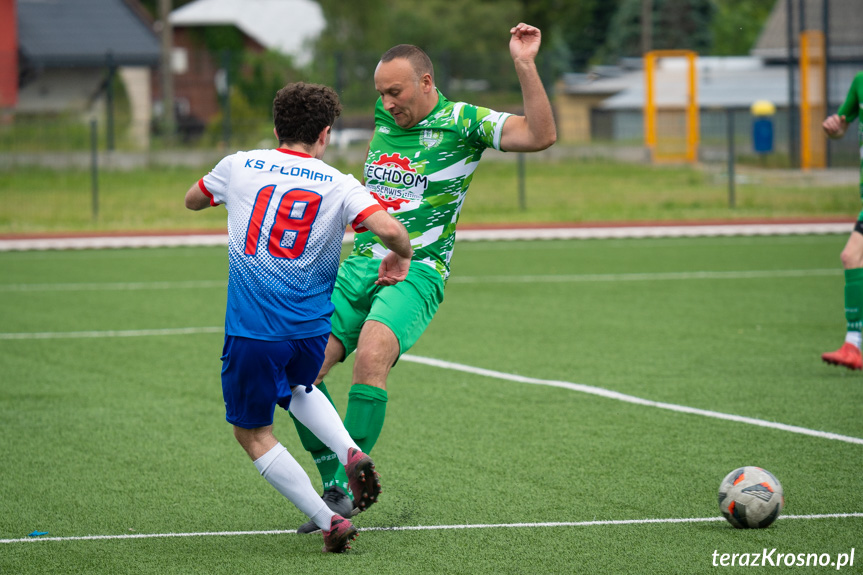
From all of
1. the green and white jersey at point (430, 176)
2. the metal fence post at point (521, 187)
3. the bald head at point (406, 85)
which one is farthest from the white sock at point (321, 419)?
the metal fence post at point (521, 187)

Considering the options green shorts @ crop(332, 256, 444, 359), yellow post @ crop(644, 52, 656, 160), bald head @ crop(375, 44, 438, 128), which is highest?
yellow post @ crop(644, 52, 656, 160)

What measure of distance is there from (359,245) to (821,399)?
3.50 meters

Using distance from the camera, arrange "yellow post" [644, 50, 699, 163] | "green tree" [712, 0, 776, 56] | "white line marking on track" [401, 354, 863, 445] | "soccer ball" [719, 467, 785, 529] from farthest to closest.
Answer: "green tree" [712, 0, 776, 56] → "yellow post" [644, 50, 699, 163] → "white line marking on track" [401, 354, 863, 445] → "soccer ball" [719, 467, 785, 529]

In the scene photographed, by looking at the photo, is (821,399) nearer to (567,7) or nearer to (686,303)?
(686,303)

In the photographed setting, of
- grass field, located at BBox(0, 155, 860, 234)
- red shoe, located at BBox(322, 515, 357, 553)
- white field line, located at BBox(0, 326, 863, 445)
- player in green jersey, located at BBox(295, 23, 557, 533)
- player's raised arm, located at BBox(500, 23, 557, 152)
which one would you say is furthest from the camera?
grass field, located at BBox(0, 155, 860, 234)

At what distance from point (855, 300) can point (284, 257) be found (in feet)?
16.5

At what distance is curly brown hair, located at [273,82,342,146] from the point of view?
4289mm

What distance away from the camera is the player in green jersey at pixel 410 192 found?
4914 mm

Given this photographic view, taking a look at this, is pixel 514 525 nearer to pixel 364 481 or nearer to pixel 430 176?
pixel 364 481

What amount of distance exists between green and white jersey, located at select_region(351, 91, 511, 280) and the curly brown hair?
2.83 feet

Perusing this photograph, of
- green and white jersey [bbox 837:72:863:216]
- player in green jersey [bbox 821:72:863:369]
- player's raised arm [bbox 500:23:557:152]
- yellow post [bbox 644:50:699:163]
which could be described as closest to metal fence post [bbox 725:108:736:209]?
yellow post [bbox 644:50:699:163]

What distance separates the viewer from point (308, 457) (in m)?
6.07

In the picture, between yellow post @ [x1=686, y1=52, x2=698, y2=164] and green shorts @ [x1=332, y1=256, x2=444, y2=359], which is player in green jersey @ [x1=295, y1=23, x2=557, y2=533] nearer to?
green shorts @ [x1=332, y1=256, x2=444, y2=359]

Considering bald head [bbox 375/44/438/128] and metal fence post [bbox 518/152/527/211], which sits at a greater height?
bald head [bbox 375/44/438/128]
